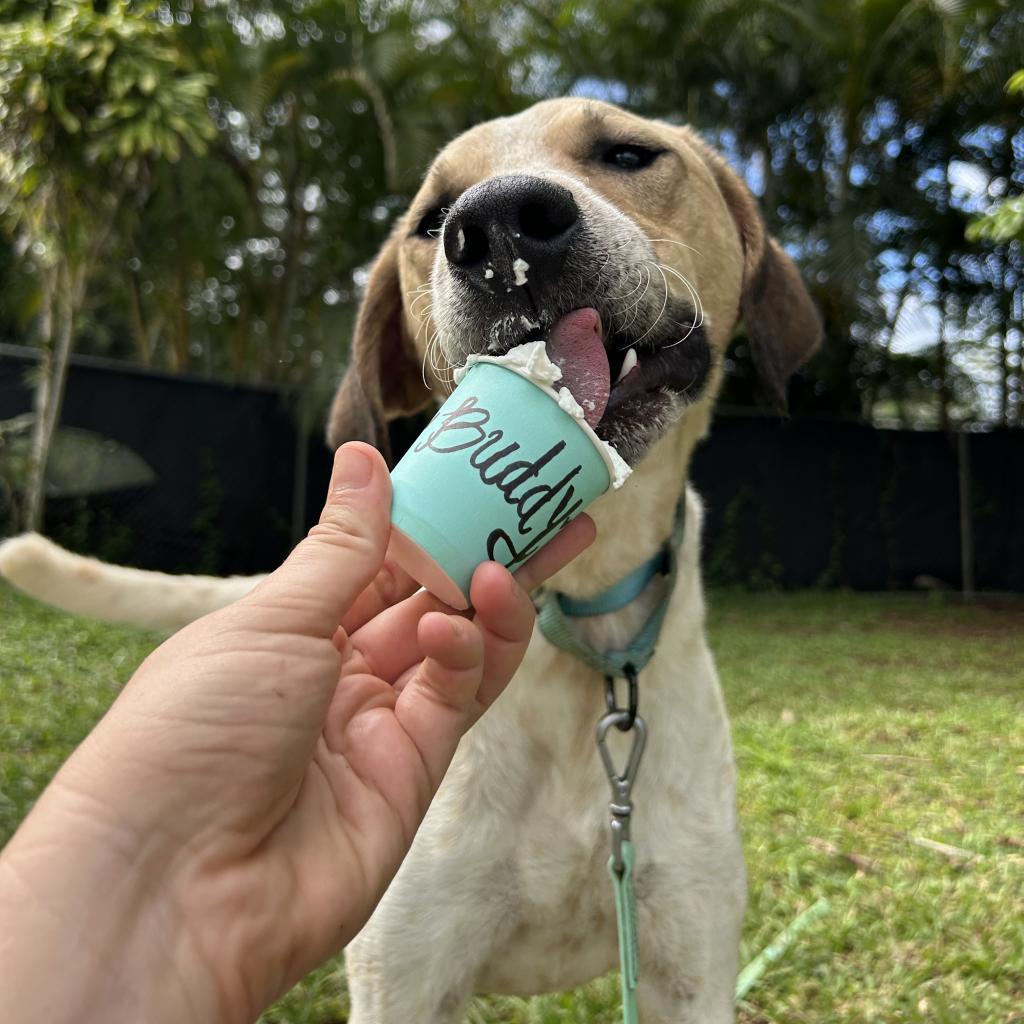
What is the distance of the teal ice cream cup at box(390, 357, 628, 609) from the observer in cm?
111

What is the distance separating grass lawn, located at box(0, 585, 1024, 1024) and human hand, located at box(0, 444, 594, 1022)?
1.52 m

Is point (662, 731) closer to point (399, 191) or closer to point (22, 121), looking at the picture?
point (22, 121)

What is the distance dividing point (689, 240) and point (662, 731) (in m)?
1.17

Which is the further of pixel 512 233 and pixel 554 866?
pixel 554 866

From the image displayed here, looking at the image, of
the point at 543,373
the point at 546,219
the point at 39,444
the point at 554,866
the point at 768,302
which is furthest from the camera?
the point at 39,444

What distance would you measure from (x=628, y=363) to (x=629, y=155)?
793mm

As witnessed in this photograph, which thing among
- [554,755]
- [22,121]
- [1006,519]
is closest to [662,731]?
[554,755]

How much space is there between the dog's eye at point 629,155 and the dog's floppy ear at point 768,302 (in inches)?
14.1

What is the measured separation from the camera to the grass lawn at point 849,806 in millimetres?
2492

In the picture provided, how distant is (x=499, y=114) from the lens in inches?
386

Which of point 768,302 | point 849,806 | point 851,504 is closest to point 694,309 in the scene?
point 768,302

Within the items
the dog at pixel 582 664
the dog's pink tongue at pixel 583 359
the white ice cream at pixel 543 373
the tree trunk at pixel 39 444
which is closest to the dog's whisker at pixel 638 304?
the dog at pixel 582 664

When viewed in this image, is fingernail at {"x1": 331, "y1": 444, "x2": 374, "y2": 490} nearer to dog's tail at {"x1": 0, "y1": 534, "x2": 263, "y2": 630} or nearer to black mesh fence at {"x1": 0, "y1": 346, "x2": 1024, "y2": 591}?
dog's tail at {"x1": 0, "y1": 534, "x2": 263, "y2": 630}

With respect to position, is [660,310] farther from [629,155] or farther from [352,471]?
[352,471]
